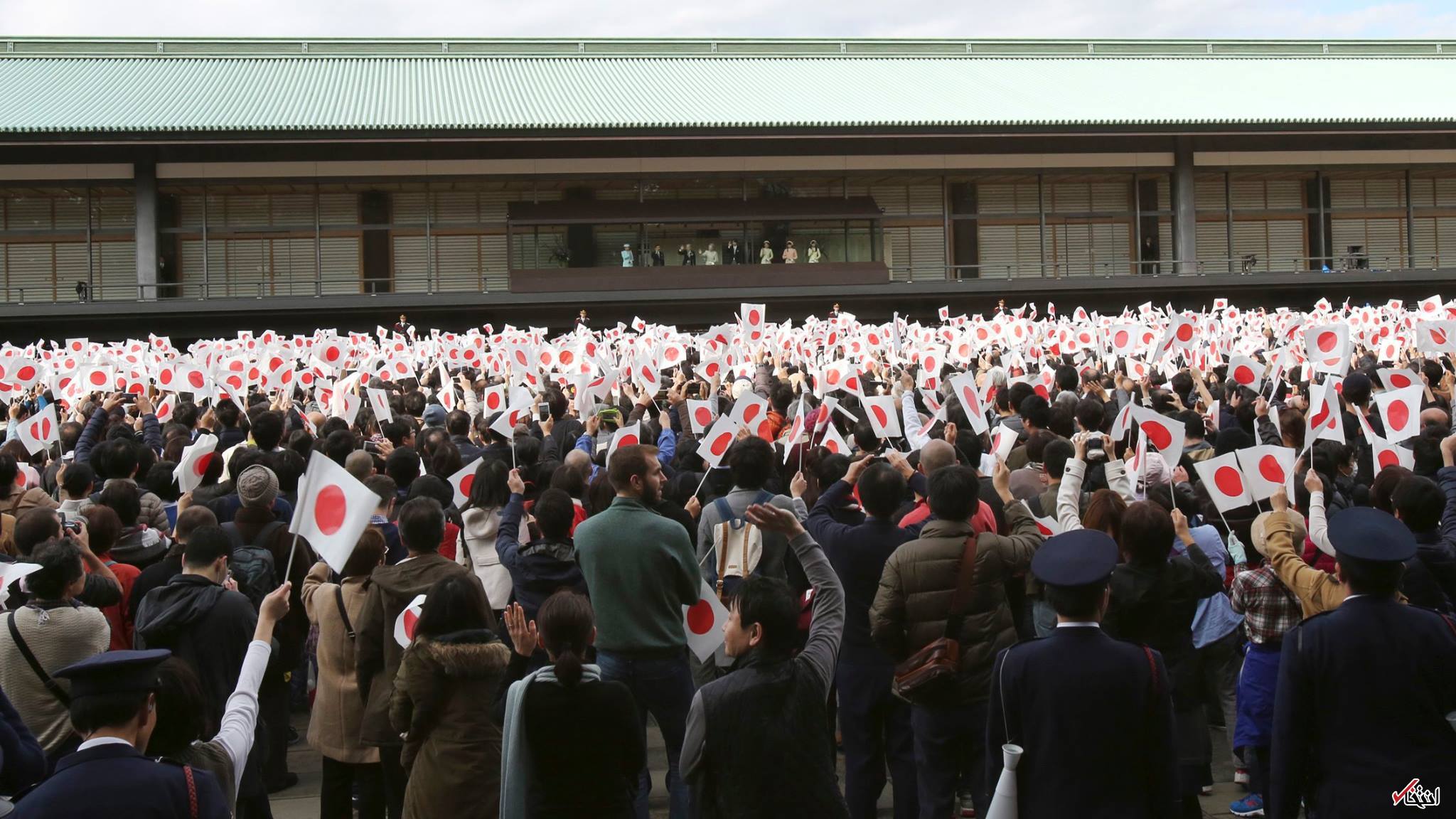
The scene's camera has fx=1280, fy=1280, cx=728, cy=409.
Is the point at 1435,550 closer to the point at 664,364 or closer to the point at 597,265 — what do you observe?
the point at 664,364

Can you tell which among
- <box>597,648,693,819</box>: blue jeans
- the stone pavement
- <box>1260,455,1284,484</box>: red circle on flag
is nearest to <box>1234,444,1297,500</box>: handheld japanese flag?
<box>1260,455,1284,484</box>: red circle on flag

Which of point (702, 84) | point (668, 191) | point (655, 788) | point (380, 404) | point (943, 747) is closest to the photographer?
point (943, 747)

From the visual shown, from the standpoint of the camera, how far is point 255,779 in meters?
4.27

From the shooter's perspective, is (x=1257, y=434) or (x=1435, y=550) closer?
(x=1435, y=550)

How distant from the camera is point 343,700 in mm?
4445

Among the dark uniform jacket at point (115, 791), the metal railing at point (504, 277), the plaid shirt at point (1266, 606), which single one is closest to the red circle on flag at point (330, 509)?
the dark uniform jacket at point (115, 791)

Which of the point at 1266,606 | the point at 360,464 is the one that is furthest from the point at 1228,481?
the point at 360,464

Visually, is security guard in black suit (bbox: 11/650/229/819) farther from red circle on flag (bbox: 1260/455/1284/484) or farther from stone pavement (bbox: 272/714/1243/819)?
red circle on flag (bbox: 1260/455/1284/484)

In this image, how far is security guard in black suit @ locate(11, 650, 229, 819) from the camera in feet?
8.23

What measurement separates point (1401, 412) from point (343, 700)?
5.60 m

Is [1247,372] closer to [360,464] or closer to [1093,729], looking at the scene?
[360,464]

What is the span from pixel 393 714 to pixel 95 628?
102 centimetres

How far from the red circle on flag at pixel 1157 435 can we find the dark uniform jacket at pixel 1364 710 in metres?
2.59

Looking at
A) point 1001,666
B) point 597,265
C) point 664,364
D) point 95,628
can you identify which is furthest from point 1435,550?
point 597,265
